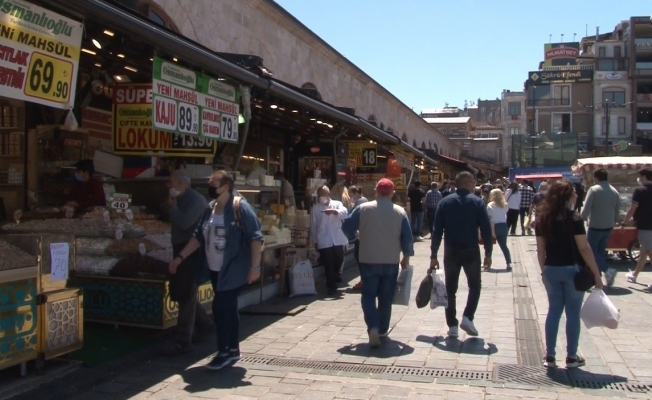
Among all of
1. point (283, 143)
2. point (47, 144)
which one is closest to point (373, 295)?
point (47, 144)

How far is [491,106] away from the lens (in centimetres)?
11619

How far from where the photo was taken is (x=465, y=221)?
7199mm

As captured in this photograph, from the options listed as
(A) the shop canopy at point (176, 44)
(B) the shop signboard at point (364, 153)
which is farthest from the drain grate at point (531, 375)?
(B) the shop signboard at point (364, 153)

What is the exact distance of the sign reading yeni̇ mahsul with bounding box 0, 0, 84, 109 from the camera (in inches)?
192

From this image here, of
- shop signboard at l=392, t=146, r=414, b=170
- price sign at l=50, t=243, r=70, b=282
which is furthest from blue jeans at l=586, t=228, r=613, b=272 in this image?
shop signboard at l=392, t=146, r=414, b=170

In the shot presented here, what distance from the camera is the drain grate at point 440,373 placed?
19.2ft

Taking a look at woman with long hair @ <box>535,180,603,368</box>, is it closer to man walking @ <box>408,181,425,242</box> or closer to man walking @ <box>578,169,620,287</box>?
man walking @ <box>578,169,620,287</box>

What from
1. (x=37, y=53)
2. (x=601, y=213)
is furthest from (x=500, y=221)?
(x=37, y=53)

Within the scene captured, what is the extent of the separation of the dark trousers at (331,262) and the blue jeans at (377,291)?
2.98m

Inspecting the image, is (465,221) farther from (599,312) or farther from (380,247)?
(599,312)

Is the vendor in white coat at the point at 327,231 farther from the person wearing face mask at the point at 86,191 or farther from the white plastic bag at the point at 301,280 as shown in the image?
the person wearing face mask at the point at 86,191

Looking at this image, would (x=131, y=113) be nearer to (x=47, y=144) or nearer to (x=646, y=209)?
(x=47, y=144)

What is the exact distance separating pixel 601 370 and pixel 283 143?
1148 centimetres

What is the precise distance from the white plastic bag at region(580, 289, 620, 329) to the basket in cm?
541
